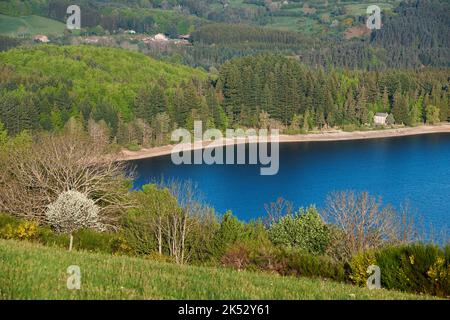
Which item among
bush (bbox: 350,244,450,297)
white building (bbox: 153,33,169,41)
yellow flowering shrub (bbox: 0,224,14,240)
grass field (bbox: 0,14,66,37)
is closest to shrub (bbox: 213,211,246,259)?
yellow flowering shrub (bbox: 0,224,14,240)

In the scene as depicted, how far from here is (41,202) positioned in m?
19.2

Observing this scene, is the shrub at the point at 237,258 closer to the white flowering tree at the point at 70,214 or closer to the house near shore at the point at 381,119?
the white flowering tree at the point at 70,214

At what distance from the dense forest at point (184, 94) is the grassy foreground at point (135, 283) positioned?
47.3 meters

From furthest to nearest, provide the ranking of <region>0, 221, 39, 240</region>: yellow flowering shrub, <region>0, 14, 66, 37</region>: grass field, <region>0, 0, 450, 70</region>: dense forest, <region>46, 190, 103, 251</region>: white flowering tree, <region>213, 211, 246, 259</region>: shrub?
<region>0, 14, 66, 37</region>: grass field
<region>0, 0, 450, 70</region>: dense forest
<region>213, 211, 246, 259</region>: shrub
<region>46, 190, 103, 251</region>: white flowering tree
<region>0, 221, 39, 240</region>: yellow flowering shrub

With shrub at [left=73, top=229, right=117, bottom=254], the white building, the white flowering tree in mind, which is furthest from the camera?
the white building

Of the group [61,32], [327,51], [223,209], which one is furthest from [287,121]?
[61,32]

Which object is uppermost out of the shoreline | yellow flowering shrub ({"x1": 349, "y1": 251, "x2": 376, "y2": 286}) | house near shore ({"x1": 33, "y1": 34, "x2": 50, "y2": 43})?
house near shore ({"x1": 33, "y1": 34, "x2": 50, "y2": 43})

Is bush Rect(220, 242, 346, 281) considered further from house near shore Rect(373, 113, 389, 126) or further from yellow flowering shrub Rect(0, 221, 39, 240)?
house near shore Rect(373, 113, 389, 126)

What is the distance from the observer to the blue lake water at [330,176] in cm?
3775

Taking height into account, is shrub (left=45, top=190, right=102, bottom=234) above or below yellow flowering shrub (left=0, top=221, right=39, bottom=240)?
above

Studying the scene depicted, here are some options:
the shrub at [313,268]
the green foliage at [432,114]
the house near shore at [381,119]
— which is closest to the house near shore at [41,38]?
the house near shore at [381,119]

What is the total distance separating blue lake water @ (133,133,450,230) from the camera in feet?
124

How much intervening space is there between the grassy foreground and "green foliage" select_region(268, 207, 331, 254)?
36.1 feet

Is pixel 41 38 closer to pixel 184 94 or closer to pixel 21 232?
pixel 184 94
